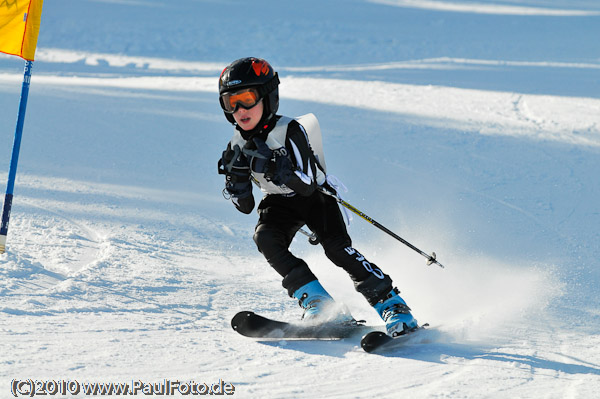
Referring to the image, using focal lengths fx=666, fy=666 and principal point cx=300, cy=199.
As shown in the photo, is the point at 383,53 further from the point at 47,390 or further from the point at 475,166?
the point at 47,390

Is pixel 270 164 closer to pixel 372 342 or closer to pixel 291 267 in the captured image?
pixel 291 267

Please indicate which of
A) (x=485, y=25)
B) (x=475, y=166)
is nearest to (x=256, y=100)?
(x=475, y=166)

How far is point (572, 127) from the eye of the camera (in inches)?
348

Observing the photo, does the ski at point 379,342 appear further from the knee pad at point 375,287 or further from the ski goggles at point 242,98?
the ski goggles at point 242,98

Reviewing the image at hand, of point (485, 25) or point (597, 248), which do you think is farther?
point (485, 25)

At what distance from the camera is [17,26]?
4898 millimetres

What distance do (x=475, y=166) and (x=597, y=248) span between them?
229cm

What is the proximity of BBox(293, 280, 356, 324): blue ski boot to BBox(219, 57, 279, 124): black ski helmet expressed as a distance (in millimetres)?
1081

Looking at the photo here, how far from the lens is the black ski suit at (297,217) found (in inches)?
156

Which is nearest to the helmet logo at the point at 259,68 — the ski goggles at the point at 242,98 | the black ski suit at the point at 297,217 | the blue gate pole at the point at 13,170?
the ski goggles at the point at 242,98

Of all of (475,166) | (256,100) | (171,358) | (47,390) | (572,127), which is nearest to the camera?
(47,390)

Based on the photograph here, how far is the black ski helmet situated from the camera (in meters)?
3.96

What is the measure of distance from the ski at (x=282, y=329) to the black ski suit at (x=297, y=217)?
274mm

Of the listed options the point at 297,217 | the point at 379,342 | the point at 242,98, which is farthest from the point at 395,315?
the point at 242,98
